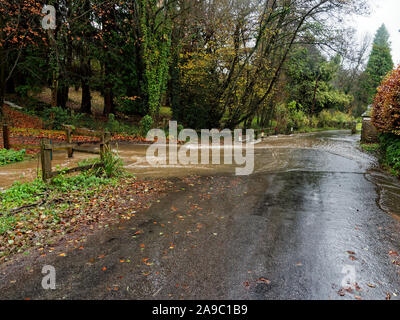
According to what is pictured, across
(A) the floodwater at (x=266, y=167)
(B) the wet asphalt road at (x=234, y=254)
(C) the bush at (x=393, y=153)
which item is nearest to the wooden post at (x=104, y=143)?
(A) the floodwater at (x=266, y=167)

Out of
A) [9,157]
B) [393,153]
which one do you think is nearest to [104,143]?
[9,157]

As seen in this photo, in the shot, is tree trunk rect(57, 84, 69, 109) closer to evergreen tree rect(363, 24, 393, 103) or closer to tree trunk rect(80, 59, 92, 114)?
tree trunk rect(80, 59, 92, 114)

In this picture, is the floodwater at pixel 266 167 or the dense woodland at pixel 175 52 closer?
the floodwater at pixel 266 167

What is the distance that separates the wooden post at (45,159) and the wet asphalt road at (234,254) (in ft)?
8.83

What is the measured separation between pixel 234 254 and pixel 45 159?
4.99 meters

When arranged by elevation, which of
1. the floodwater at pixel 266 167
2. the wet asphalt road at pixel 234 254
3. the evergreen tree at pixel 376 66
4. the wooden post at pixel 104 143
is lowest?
the wet asphalt road at pixel 234 254

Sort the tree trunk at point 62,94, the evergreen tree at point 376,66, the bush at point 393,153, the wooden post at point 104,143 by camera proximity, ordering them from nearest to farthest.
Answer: the wooden post at point 104,143 < the bush at point 393,153 < the tree trunk at point 62,94 < the evergreen tree at point 376,66

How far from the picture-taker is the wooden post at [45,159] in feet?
20.9

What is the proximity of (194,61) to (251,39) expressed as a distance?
4753 millimetres

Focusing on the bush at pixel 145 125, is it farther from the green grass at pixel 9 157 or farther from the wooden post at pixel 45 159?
the wooden post at pixel 45 159

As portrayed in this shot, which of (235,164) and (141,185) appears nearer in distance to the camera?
(141,185)

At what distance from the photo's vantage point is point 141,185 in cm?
794

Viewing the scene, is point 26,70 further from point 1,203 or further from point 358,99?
point 358,99
